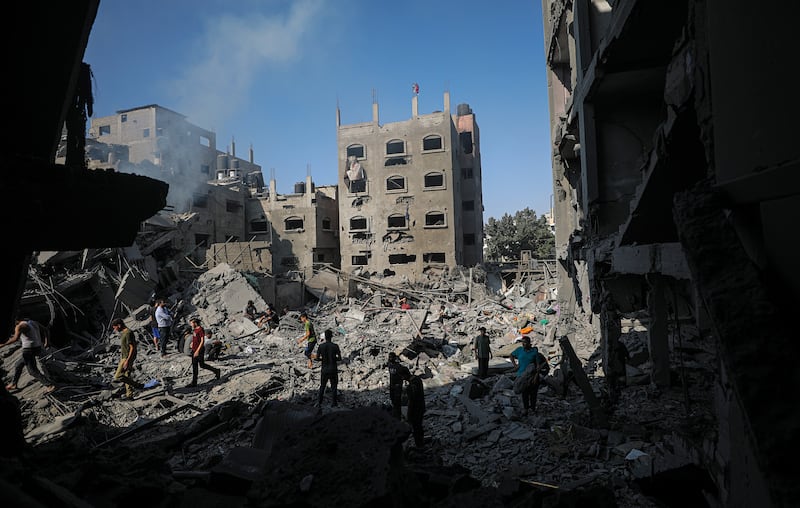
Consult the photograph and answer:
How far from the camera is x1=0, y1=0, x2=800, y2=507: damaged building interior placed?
7.13 ft

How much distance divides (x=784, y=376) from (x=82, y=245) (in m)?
4.55

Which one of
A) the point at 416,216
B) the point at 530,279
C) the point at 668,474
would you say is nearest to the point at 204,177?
the point at 416,216

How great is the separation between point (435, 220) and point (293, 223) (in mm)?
11972

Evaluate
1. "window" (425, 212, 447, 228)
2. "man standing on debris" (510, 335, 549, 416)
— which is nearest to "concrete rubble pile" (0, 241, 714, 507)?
"man standing on debris" (510, 335, 549, 416)

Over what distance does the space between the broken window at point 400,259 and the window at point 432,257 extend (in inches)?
37.4

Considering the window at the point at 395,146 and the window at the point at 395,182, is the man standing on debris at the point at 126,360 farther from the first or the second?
the window at the point at 395,146

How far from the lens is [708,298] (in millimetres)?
2145

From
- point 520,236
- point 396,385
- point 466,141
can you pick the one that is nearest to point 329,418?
point 396,385

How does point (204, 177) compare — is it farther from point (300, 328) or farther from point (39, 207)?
point (39, 207)

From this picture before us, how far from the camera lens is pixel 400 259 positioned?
104ft

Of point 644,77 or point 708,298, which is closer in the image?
point 708,298

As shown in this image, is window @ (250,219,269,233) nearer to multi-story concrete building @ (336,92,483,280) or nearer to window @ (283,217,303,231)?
window @ (283,217,303,231)

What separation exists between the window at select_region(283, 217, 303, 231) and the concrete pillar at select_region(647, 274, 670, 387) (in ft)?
93.0

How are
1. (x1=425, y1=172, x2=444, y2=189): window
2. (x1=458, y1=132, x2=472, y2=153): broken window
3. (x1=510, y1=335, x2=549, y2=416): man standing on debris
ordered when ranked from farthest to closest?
Answer: (x1=458, y1=132, x2=472, y2=153): broken window
(x1=425, y1=172, x2=444, y2=189): window
(x1=510, y1=335, x2=549, y2=416): man standing on debris
